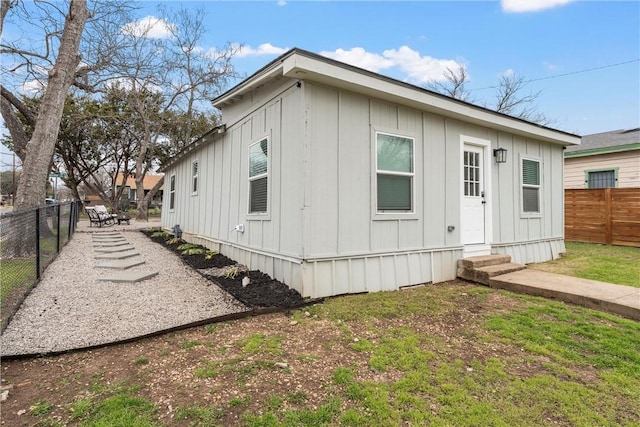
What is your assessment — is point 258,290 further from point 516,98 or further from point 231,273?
point 516,98

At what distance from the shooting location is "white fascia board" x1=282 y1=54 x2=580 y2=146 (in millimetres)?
3883

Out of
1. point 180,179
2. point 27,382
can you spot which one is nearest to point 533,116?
point 180,179

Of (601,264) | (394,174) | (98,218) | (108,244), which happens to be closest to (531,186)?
(601,264)

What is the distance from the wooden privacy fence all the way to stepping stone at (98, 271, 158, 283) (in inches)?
455

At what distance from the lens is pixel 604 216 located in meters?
9.30

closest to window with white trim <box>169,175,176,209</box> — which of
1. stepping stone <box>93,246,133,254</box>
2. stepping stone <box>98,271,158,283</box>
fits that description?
stepping stone <box>93,246,133,254</box>

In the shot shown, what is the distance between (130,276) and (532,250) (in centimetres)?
789

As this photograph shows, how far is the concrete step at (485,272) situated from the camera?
Result: 5168 millimetres

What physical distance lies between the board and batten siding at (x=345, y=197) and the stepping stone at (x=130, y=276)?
5.07 ft

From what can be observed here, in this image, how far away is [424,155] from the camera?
17.1 feet

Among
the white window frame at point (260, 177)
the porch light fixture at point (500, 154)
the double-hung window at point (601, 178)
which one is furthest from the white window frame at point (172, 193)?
the double-hung window at point (601, 178)

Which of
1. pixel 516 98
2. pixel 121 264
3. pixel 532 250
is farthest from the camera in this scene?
pixel 516 98

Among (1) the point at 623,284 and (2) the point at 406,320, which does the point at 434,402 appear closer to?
(2) the point at 406,320

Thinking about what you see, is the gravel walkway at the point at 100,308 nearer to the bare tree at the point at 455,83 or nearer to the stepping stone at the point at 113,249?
the stepping stone at the point at 113,249
